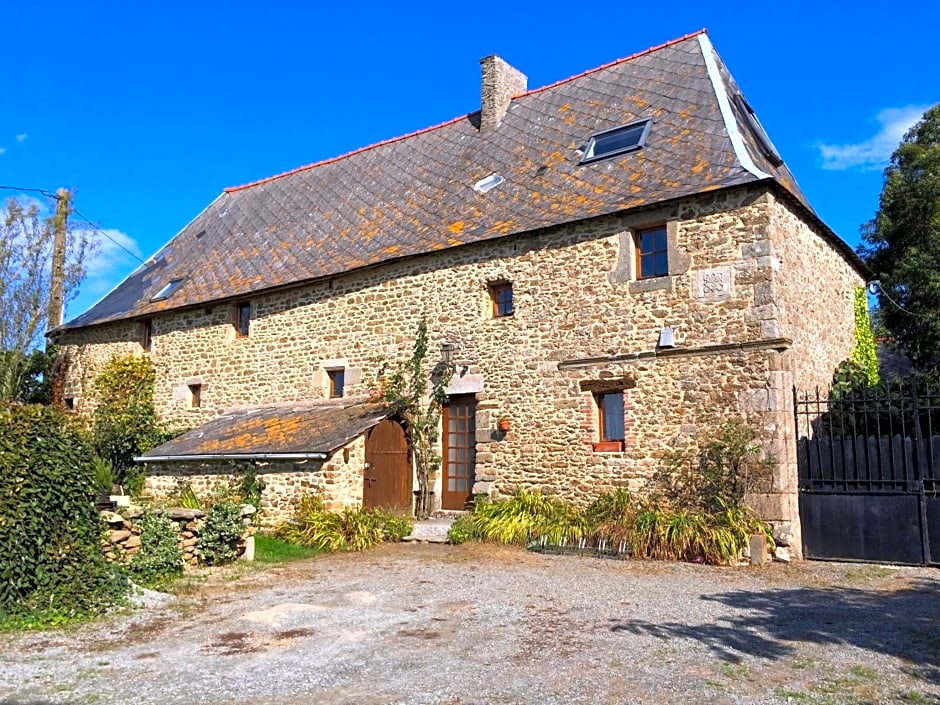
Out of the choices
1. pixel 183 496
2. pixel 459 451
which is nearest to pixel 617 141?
pixel 459 451

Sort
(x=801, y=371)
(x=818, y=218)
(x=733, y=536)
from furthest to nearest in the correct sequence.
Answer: (x=818, y=218)
(x=801, y=371)
(x=733, y=536)

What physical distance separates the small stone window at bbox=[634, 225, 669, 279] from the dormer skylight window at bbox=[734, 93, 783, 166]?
2279mm

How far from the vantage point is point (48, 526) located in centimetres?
670

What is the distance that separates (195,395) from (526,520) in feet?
29.3

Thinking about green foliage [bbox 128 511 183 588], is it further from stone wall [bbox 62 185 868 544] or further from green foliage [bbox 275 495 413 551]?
stone wall [bbox 62 185 868 544]

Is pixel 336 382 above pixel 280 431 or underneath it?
above

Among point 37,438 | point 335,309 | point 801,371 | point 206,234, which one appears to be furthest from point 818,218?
point 206,234

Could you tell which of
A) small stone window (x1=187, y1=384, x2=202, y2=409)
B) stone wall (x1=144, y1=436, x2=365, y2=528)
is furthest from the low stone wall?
small stone window (x1=187, y1=384, x2=202, y2=409)

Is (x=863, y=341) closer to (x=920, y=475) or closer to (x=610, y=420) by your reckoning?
(x=920, y=475)

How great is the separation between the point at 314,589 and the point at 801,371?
7.07 m

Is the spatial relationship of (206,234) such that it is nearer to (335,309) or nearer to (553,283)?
(335,309)

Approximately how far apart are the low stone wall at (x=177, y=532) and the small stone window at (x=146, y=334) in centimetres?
915

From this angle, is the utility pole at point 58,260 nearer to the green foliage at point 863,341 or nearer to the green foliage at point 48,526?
the green foliage at point 48,526

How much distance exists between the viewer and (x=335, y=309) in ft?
47.6
